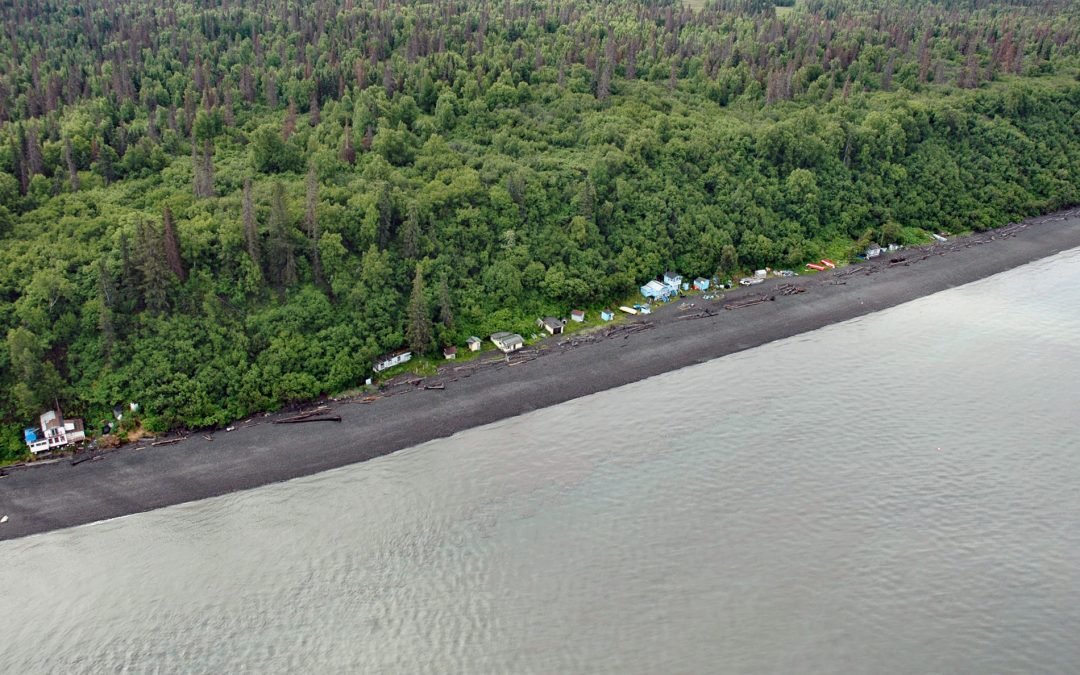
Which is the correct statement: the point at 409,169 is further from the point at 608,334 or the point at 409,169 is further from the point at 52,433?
the point at 52,433

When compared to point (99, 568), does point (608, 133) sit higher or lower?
higher

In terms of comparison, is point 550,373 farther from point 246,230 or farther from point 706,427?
point 246,230

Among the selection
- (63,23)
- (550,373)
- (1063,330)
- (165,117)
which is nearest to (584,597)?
(550,373)

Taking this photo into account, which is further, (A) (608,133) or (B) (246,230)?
(A) (608,133)

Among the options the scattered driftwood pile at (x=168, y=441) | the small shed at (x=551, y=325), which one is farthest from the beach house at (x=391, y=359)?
the scattered driftwood pile at (x=168, y=441)

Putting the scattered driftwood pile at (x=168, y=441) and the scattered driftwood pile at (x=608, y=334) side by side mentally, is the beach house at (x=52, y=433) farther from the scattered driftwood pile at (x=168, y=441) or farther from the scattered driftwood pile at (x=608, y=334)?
the scattered driftwood pile at (x=608, y=334)

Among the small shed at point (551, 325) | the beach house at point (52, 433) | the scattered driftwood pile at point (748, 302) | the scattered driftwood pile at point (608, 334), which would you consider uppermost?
the beach house at point (52, 433)

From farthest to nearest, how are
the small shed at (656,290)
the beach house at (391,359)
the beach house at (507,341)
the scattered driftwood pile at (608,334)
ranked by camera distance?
the small shed at (656,290), the scattered driftwood pile at (608,334), the beach house at (507,341), the beach house at (391,359)

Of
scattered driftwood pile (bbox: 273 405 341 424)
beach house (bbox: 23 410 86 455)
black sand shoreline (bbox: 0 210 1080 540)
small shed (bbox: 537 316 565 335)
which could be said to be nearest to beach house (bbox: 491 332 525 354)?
black sand shoreline (bbox: 0 210 1080 540)
